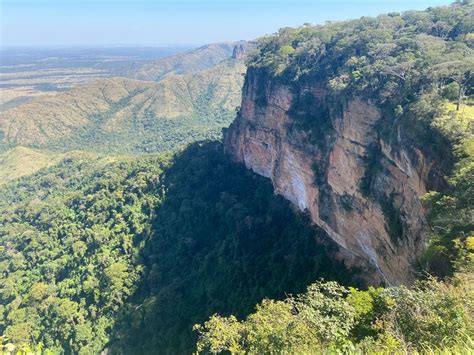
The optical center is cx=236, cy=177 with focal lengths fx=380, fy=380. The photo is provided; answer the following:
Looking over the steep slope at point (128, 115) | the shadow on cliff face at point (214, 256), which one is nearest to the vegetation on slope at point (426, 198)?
the shadow on cliff face at point (214, 256)

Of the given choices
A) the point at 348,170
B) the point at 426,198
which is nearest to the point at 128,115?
the point at 348,170

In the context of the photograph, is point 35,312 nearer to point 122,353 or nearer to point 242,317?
point 122,353

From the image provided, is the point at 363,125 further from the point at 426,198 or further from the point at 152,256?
the point at 152,256

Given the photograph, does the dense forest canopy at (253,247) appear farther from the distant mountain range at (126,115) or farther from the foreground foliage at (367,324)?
the distant mountain range at (126,115)

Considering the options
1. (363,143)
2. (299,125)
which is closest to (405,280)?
(363,143)

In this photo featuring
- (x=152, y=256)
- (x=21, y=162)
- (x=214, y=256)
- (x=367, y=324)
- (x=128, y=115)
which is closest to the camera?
(x=367, y=324)

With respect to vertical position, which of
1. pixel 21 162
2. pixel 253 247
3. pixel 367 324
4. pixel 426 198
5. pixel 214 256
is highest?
pixel 426 198
